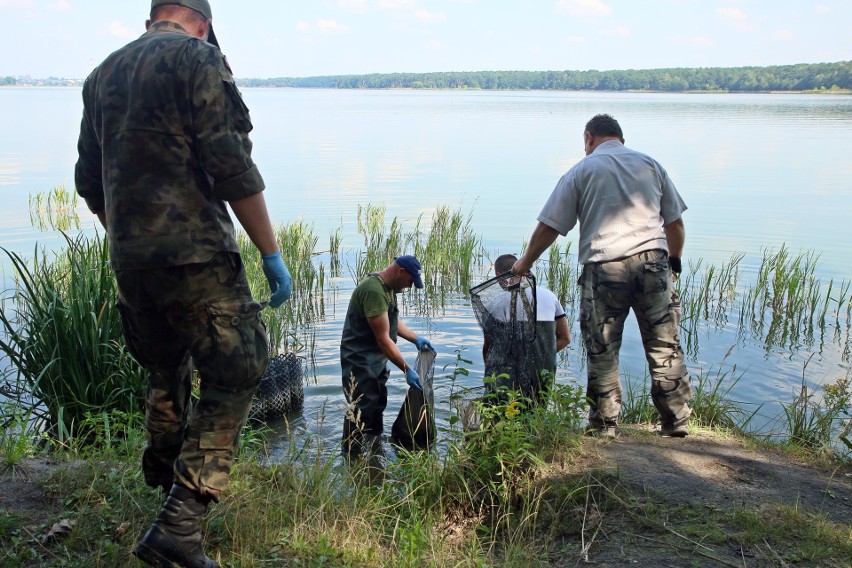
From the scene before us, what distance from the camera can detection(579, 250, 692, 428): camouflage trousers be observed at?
501 cm

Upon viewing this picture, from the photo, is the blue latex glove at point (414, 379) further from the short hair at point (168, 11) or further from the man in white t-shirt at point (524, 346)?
the short hair at point (168, 11)

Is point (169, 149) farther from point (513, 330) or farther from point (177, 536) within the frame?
point (513, 330)

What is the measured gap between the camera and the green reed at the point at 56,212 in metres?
14.8

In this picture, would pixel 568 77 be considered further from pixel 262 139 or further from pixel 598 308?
pixel 598 308

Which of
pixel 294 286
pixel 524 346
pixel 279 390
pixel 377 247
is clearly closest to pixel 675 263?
pixel 524 346

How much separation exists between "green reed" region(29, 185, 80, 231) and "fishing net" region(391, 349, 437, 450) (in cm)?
1093

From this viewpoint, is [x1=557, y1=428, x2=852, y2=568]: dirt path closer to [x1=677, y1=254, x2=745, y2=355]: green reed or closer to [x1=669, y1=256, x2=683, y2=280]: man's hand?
[x1=669, y1=256, x2=683, y2=280]: man's hand

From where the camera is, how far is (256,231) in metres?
2.96

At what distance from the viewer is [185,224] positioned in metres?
2.81

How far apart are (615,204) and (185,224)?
3081 millimetres

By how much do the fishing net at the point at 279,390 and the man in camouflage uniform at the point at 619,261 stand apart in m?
2.51

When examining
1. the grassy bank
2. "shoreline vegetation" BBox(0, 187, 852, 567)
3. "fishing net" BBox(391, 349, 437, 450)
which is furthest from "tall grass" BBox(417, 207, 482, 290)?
the grassy bank

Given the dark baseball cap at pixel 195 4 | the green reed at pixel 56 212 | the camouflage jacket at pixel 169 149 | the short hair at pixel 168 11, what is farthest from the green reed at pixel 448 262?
the camouflage jacket at pixel 169 149

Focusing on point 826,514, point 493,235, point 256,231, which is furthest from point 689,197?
point 256,231
